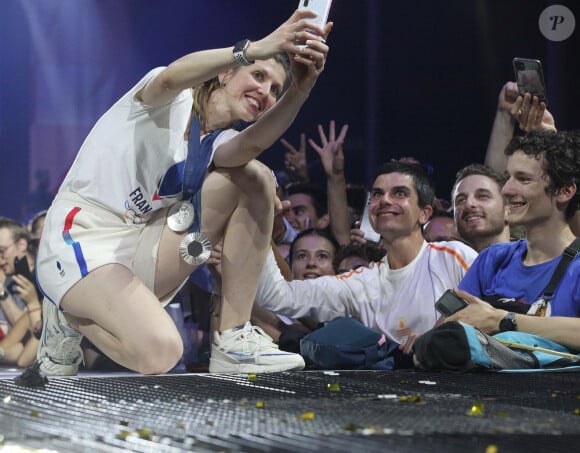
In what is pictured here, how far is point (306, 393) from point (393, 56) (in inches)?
147

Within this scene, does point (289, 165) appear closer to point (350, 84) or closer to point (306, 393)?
point (350, 84)

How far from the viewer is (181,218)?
8.77 ft

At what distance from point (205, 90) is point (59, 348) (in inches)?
36.1

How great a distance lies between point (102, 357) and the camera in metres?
4.67

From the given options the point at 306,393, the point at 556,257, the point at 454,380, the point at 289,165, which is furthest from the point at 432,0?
the point at 306,393

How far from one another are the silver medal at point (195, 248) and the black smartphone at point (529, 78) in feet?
4.84

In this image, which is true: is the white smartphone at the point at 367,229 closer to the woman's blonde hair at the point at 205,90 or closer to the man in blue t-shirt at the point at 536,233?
the man in blue t-shirt at the point at 536,233

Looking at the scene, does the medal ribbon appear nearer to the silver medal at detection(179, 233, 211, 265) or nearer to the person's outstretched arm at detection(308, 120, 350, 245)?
the silver medal at detection(179, 233, 211, 265)

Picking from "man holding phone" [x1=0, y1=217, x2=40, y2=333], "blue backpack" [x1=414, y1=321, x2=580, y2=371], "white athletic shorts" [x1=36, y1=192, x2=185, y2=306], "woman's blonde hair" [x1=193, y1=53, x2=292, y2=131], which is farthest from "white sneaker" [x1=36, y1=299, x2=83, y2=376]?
"man holding phone" [x1=0, y1=217, x2=40, y2=333]

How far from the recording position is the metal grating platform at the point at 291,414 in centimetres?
127

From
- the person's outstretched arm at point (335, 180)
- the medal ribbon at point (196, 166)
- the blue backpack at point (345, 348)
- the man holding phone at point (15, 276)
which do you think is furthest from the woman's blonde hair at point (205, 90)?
the man holding phone at point (15, 276)

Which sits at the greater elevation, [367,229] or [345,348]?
[367,229]

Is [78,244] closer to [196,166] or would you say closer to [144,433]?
[196,166]

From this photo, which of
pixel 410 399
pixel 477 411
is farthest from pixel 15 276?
pixel 477 411
